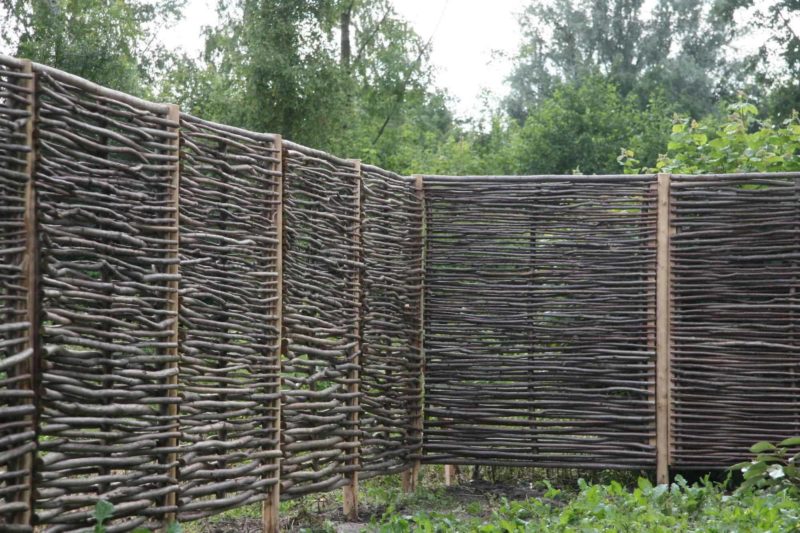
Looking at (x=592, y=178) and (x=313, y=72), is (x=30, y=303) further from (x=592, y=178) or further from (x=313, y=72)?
(x=313, y=72)

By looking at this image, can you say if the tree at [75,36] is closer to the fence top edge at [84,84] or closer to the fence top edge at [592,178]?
the fence top edge at [592,178]

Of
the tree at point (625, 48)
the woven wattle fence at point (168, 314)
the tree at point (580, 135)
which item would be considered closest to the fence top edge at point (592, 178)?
the woven wattle fence at point (168, 314)

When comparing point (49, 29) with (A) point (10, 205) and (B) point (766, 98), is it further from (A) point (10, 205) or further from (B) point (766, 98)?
(B) point (766, 98)

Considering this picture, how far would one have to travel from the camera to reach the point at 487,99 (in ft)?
95.1

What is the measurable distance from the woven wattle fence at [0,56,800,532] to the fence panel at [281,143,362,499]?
0.02 metres

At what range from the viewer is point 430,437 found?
653cm

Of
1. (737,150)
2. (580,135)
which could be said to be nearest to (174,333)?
(737,150)

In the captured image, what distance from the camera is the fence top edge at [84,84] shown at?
321 cm

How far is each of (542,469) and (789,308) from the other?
6.12 ft

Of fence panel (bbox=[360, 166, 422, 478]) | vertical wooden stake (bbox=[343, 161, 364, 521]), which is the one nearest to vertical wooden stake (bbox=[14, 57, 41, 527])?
vertical wooden stake (bbox=[343, 161, 364, 521])

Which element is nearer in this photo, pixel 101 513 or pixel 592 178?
pixel 101 513

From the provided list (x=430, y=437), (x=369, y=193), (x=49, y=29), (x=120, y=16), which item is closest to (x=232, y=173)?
(x=369, y=193)

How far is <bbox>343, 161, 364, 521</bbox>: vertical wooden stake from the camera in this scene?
5461 millimetres

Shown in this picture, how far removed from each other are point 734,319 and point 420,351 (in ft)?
6.13
